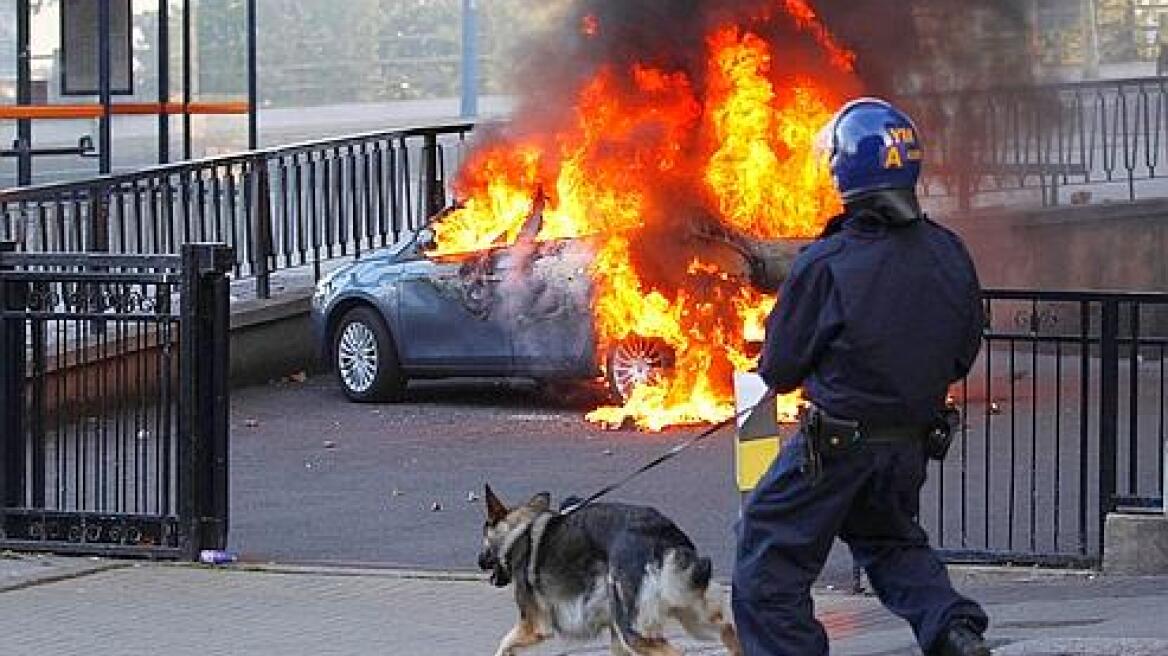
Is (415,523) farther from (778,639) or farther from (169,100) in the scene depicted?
(169,100)

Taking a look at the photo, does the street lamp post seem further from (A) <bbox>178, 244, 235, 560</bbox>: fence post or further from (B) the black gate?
(A) <bbox>178, 244, 235, 560</bbox>: fence post

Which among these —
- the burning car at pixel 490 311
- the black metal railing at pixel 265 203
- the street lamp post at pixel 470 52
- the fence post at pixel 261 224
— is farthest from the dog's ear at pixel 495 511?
the street lamp post at pixel 470 52

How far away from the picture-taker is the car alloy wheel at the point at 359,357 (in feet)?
56.6

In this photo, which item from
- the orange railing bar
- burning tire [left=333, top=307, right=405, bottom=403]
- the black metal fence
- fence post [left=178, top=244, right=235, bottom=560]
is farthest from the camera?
the orange railing bar

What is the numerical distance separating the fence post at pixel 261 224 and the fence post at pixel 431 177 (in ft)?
7.08

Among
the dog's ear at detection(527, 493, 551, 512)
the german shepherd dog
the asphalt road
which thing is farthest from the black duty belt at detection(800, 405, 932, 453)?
the asphalt road

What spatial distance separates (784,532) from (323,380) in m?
11.6

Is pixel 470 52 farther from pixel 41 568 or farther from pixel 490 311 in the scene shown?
pixel 41 568

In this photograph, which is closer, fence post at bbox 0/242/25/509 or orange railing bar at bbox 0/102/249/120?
fence post at bbox 0/242/25/509

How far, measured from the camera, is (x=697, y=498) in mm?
13023

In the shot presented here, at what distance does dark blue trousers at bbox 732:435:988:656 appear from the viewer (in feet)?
23.2

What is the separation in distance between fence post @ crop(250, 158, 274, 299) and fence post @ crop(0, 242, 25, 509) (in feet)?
21.0

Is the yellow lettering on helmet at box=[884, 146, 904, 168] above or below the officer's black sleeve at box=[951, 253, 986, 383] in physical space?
above

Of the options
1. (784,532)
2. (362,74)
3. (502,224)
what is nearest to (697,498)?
(502,224)
